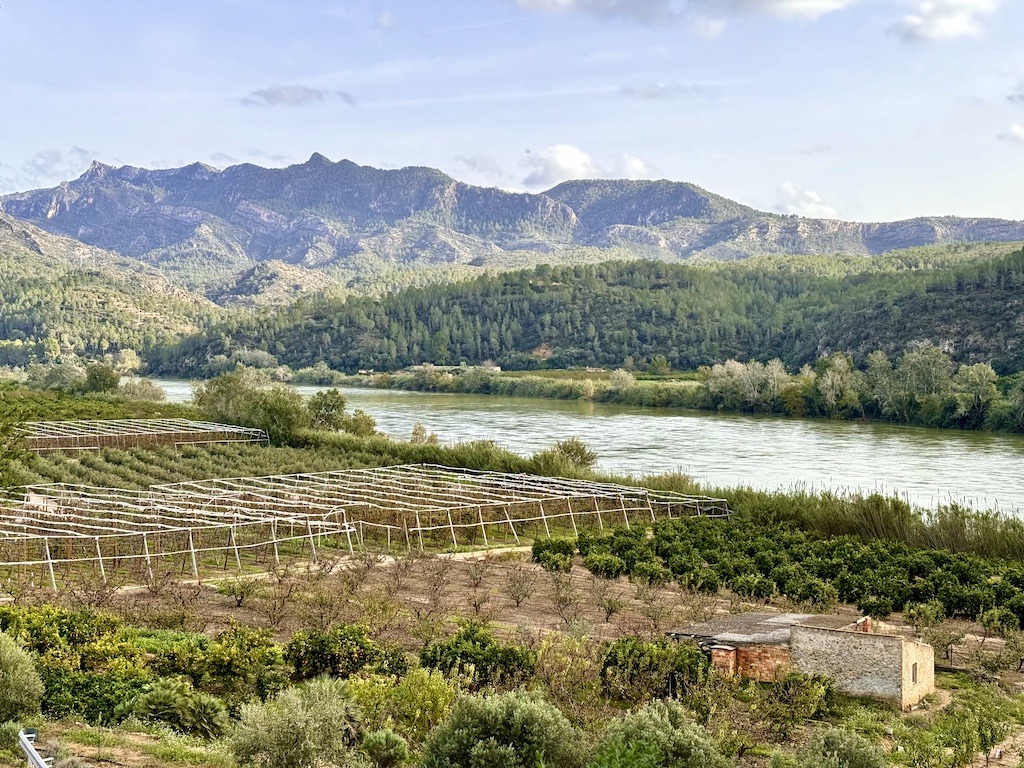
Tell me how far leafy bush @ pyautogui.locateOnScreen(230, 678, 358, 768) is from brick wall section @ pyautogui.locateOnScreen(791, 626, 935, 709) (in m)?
6.17

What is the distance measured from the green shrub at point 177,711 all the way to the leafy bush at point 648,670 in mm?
3734

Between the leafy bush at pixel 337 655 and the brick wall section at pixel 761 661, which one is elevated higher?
the leafy bush at pixel 337 655

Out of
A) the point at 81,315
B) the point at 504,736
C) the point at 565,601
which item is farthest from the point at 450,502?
the point at 81,315

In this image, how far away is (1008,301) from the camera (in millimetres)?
74750

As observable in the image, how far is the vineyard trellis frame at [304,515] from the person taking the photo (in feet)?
60.3

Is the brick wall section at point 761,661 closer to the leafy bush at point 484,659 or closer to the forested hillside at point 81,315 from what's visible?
the leafy bush at point 484,659

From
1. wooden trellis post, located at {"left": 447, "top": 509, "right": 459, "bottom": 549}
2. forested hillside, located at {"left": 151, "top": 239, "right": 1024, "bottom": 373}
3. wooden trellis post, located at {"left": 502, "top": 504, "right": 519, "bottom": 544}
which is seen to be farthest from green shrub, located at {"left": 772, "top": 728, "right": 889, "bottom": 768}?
forested hillside, located at {"left": 151, "top": 239, "right": 1024, "bottom": 373}

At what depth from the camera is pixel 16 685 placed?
8148mm

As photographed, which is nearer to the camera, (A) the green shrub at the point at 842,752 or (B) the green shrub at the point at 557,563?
(A) the green shrub at the point at 842,752

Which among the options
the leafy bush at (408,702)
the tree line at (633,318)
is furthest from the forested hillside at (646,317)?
the leafy bush at (408,702)

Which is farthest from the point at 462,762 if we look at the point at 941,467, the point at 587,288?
the point at 587,288

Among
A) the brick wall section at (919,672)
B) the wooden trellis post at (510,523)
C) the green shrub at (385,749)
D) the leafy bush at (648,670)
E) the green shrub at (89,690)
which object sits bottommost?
the wooden trellis post at (510,523)

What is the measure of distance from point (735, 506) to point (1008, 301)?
57253mm

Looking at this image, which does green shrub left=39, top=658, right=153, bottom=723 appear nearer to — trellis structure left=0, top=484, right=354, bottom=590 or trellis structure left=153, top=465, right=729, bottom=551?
trellis structure left=0, top=484, right=354, bottom=590
